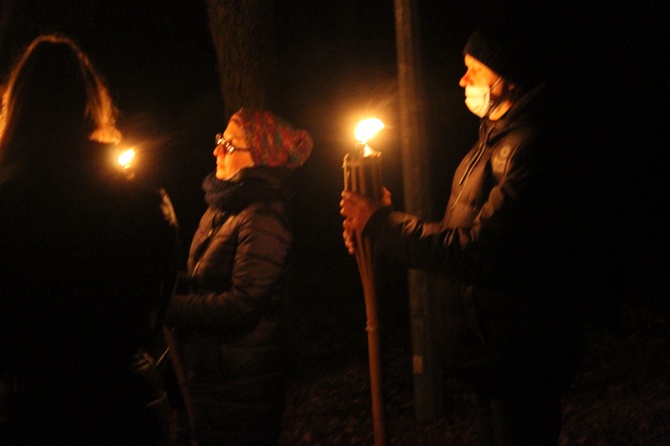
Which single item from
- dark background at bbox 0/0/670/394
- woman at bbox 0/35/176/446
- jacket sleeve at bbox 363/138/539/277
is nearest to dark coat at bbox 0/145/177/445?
woman at bbox 0/35/176/446

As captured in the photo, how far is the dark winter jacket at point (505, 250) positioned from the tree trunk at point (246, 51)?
10.4ft

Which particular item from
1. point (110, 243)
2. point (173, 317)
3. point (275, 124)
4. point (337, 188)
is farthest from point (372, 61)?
A: point (110, 243)

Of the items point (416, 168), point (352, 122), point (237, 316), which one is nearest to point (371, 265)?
point (237, 316)

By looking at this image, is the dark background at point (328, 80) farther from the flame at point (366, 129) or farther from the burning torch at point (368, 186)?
the flame at point (366, 129)

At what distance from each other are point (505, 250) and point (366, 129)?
0.79 metres

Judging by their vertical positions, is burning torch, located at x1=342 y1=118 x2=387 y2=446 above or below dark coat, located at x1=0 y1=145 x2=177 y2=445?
above

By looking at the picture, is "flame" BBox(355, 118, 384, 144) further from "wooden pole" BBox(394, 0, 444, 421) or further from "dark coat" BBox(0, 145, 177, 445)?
"wooden pole" BBox(394, 0, 444, 421)

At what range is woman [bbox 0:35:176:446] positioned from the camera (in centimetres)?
198

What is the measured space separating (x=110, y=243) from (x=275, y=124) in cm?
188

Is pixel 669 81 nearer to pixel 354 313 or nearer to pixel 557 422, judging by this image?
pixel 354 313

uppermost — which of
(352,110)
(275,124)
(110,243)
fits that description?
(352,110)

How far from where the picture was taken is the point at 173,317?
11.0 feet

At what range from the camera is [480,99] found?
2893mm

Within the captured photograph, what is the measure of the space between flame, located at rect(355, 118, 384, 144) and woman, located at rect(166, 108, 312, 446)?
771 mm
